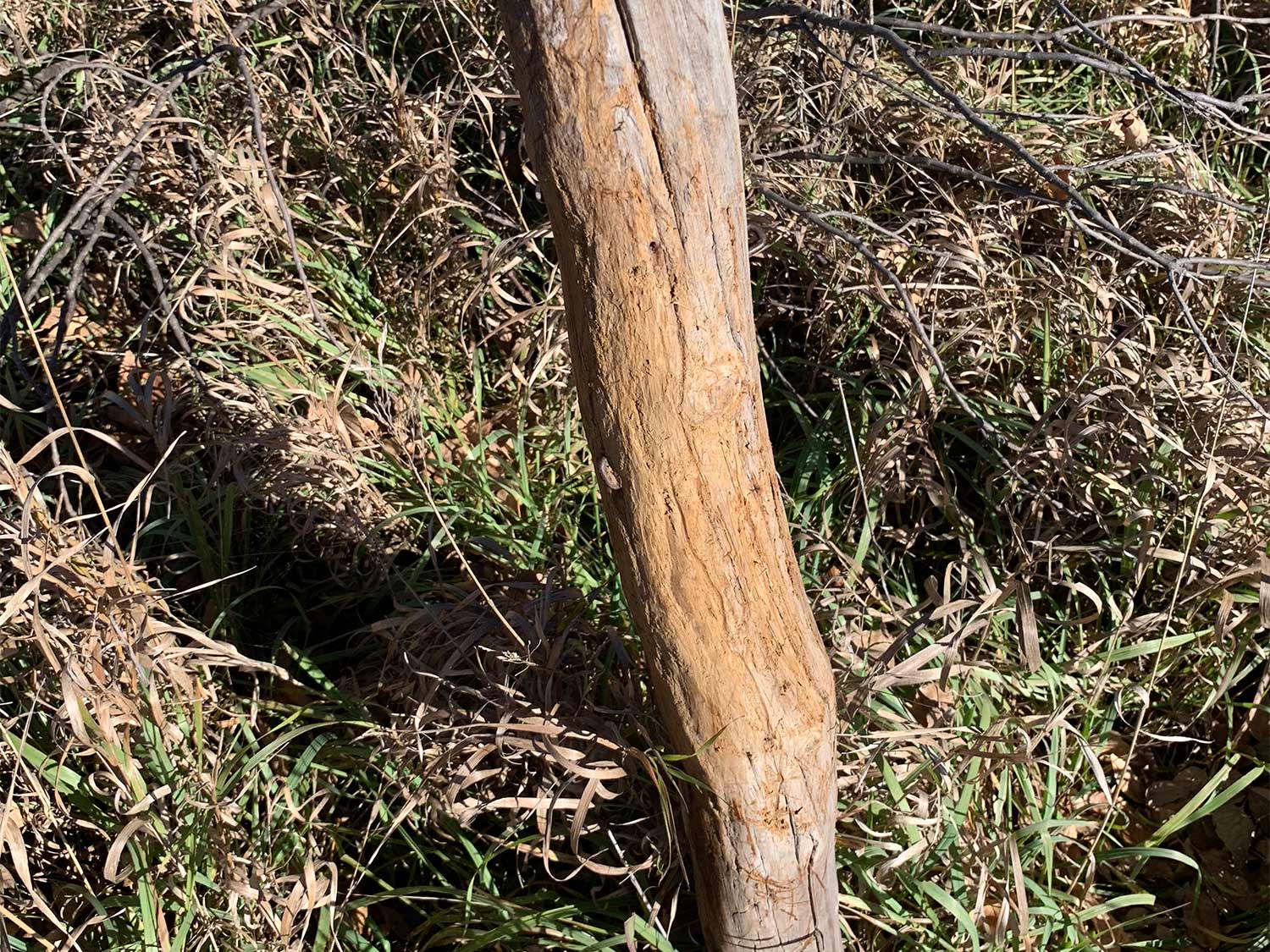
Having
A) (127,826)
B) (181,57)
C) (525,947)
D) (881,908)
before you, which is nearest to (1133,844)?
(881,908)

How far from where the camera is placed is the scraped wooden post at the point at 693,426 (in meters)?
1.25

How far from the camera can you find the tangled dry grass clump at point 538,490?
199 cm

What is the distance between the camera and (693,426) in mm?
1424

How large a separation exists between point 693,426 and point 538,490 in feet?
4.48

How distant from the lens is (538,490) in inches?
108

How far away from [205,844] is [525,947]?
614 millimetres

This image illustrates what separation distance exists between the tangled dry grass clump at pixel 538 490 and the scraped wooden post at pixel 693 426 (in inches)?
6.9

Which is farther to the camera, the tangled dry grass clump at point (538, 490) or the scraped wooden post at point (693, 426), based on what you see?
the tangled dry grass clump at point (538, 490)

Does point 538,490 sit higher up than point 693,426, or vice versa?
point 693,426

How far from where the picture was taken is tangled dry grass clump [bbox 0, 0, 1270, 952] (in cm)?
199

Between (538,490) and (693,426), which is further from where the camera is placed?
(538,490)

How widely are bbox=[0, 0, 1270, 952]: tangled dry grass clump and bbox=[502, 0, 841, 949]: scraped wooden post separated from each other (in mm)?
176

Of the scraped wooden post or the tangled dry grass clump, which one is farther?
the tangled dry grass clump

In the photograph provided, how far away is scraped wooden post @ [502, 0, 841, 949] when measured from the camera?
1.25 m
